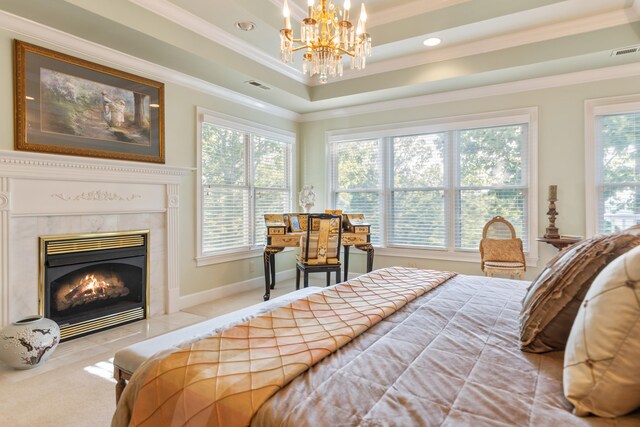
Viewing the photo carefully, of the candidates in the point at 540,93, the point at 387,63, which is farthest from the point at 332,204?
the point at 540,93

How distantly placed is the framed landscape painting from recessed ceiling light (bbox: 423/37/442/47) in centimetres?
289

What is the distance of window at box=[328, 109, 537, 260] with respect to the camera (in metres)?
4.41

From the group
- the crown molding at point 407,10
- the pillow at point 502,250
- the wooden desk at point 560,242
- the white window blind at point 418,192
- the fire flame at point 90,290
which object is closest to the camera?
the fire flame at point 90,290

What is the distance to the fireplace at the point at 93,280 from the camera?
10.2ft

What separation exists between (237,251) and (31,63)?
2.87 meters

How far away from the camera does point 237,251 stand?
4.86 metres

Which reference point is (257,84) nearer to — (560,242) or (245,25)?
(245,25)

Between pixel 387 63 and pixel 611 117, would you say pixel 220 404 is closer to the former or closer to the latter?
pixel 387 63

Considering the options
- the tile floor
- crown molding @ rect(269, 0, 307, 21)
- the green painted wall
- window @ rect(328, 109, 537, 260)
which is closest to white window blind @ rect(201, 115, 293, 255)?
window @ rect(328, 109, 537, 260)

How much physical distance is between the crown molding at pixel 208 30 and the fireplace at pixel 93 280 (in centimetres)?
207

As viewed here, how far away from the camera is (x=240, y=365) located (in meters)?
1.11

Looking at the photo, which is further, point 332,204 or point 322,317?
point 332,204

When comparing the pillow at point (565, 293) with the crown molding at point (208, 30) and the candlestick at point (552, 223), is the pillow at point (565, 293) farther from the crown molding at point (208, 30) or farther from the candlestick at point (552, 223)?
the crown molding at point (208, 30)

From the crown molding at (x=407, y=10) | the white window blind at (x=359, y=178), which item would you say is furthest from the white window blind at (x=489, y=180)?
the crown molding at (x=407, y=10)
